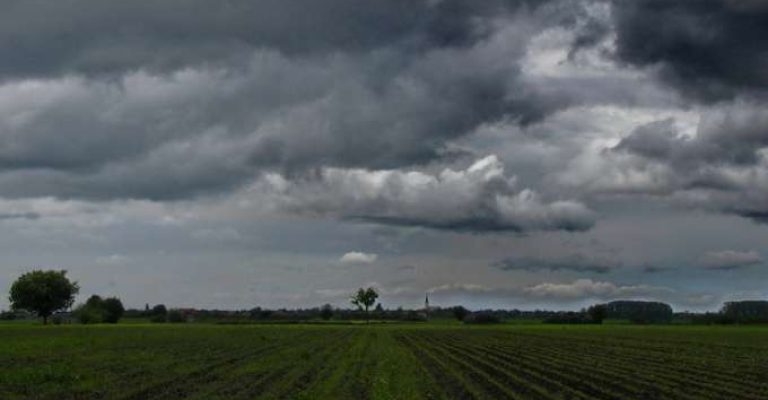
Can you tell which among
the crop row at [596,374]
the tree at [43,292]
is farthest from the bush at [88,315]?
the crop row at [596,374]

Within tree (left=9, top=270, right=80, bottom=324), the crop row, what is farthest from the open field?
tree (left=9, top=270, right=80, bottom=324)

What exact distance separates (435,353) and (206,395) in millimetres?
31673

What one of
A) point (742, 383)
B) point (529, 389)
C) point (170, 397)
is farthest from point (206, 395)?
point (742, 383)

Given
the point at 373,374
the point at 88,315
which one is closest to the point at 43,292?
the point at 88,315

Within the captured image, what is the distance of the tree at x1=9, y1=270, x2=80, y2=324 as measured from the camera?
163 metres

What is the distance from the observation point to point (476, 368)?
44656 mm

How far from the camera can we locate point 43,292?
6437 inches

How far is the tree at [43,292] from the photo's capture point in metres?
163

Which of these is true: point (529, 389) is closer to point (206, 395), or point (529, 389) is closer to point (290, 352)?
point (206, 395)

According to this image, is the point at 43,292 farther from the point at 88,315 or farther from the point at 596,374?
the point at 596,374

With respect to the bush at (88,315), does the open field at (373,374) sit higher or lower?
lower

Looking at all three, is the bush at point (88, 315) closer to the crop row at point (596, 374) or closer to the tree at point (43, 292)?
the tree at point (43, 292)

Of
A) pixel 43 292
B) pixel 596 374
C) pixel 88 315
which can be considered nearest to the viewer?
pixel 596 374

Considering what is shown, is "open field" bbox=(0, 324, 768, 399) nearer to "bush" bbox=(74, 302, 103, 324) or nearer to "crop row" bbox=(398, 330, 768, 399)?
"crop row" bbox=(398, 330, 768, 399)
